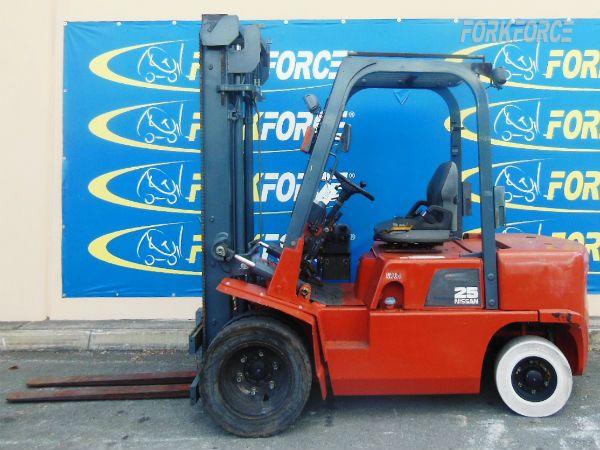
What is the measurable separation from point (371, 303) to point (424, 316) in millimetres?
384

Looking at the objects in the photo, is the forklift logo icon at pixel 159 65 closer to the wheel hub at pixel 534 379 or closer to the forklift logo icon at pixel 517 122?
the forklift logo icon at pixel 517 122

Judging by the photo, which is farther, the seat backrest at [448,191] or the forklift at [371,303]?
the seat backrest at [448,191]

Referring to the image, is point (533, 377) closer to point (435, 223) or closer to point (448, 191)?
point (435, 223)

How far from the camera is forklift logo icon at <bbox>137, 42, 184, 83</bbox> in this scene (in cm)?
629

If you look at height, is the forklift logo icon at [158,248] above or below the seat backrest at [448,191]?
below

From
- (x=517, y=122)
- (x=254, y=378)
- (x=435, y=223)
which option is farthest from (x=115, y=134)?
(x=517, y=122)

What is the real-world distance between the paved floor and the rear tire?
0.12 m

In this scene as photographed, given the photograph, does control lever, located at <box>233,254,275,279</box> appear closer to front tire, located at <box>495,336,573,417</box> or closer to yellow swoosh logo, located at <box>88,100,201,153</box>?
front tire, located at <box>495,336,573,417</box>

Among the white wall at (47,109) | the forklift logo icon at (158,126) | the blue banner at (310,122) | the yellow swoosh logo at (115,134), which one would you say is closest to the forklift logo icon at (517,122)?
the blue banner at (310,122)

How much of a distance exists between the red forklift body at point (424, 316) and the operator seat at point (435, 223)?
0.20 meters

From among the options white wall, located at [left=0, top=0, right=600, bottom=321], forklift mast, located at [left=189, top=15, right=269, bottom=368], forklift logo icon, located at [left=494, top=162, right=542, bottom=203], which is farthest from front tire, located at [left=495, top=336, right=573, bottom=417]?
white wall, located at [left=0, top=0, right=600, bottom=321]

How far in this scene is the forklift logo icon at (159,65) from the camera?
6.29m

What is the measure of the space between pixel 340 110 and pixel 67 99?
3.76 meters

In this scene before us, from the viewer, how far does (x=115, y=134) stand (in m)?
6.34
